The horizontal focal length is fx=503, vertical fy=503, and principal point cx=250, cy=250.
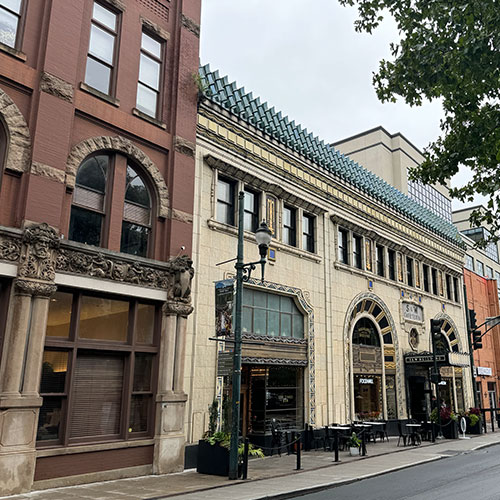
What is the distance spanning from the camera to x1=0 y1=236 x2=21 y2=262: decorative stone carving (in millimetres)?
11516

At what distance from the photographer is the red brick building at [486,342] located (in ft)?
126

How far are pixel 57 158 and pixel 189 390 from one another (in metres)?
7.82

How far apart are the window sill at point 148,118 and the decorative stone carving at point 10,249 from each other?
566cm

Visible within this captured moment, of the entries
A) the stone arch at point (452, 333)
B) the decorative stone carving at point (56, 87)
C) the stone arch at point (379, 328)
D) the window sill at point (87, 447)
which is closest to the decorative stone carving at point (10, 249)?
the decorative stone carving at point (56, 87)

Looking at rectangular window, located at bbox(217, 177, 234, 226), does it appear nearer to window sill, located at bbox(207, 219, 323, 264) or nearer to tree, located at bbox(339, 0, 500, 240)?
window sill, located at bbox(207, 219, 323, 264)

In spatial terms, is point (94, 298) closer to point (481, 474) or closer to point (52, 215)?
point (52, 215)

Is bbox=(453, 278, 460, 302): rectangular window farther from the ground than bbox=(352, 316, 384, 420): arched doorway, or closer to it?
farther from the ground

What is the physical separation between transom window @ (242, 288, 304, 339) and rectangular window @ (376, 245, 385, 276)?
8.48m

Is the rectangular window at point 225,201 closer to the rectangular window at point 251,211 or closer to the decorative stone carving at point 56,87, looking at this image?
the rectangular window at point 251,211

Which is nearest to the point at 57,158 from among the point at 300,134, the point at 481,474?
the point at 300,134

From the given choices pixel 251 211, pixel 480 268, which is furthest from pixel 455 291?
pixel 251 211

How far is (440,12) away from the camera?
471 inches

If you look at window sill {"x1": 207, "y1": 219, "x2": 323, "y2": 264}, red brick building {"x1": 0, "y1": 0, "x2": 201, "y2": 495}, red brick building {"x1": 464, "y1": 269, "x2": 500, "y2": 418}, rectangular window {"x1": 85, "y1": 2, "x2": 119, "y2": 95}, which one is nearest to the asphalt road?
red brick building {"x1": 0, "y1": 0, "x2": 201, "y2": 495}

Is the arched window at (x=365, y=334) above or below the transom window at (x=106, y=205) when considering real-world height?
below
